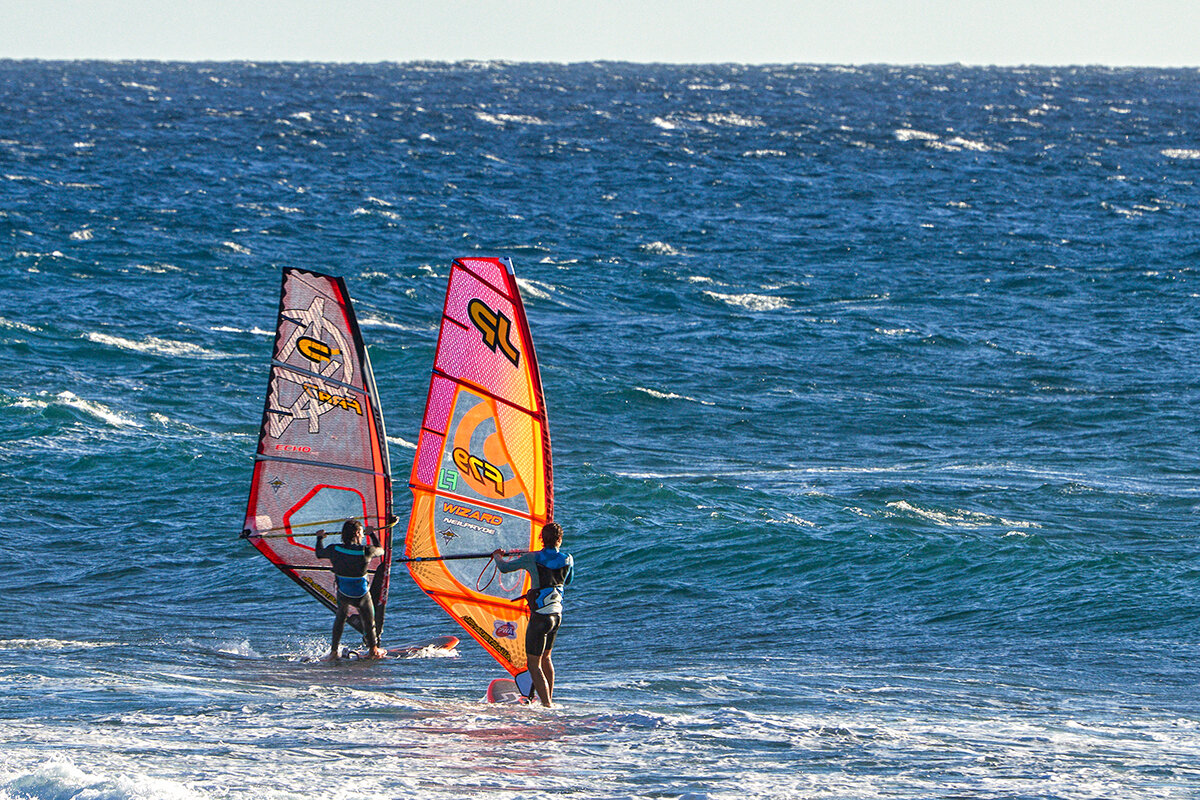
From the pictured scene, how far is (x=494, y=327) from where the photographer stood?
467 inches

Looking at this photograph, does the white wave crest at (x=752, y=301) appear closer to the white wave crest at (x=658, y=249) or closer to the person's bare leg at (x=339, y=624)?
the white wave crest at (x=658, y=249)

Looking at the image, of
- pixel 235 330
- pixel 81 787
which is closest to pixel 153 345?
pixel 235 330

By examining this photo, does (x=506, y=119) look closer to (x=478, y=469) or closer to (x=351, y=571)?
(x=351, y=571)

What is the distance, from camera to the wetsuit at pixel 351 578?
12.9 meters

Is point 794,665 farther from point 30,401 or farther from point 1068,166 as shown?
point 1068,166

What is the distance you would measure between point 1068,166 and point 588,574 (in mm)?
53104

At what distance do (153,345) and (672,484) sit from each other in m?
13.0

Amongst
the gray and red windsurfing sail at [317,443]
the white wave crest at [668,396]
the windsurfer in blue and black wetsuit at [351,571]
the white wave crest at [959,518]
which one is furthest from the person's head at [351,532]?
the white wave crest at [668,396]

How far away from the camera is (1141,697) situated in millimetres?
12781

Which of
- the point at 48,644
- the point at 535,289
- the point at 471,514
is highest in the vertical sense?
the point at 471,514

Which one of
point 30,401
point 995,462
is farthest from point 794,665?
point 30,401

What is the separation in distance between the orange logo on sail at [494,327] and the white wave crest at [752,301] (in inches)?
905

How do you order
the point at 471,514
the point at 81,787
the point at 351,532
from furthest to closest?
the point at 351,532 < the point at 471,514 < the point at 81,787

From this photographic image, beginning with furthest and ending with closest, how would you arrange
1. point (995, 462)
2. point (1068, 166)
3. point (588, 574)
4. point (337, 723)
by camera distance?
point (1068, 166)
point (995, 462)
point (588, 574)
point (337, 723)
